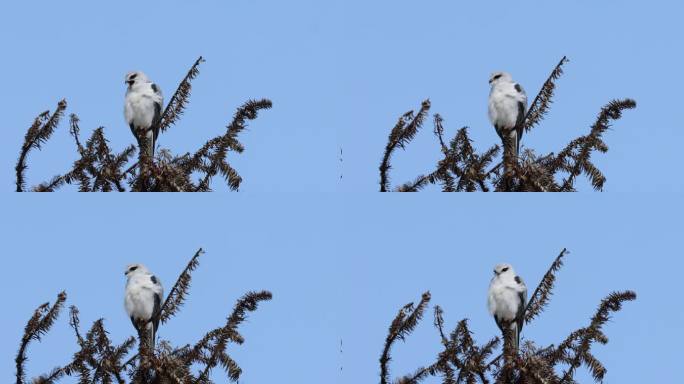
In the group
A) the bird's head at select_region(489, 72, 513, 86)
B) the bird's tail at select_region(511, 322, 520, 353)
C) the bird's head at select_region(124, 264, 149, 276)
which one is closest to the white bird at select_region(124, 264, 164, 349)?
the bird's head at select_region(124, 264, 149, 276)

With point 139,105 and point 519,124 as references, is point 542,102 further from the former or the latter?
point 139,105

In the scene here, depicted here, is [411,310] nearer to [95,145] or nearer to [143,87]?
[95,145]

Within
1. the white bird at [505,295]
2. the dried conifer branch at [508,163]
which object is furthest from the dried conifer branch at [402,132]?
the white bird at [505,295]

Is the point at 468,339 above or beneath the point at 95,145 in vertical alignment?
beneath

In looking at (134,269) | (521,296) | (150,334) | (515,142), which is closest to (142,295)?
(134,269)

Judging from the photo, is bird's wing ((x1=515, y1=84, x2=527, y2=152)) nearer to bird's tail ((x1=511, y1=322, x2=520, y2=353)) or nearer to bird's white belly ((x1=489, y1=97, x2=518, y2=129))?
bird's white belly ((x1=489, y1=97, x2=518, y2=129))

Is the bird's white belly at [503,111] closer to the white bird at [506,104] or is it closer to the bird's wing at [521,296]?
the white bird at [506,104]

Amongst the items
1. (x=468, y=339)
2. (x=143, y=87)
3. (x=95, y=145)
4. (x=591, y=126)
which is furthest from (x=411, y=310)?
(x=143, y=87)

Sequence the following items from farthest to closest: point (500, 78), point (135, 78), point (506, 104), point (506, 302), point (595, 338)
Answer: point (500, 78)
point (135, 78)
point (506, 104)
point (506, 302)
point (595, 338)
